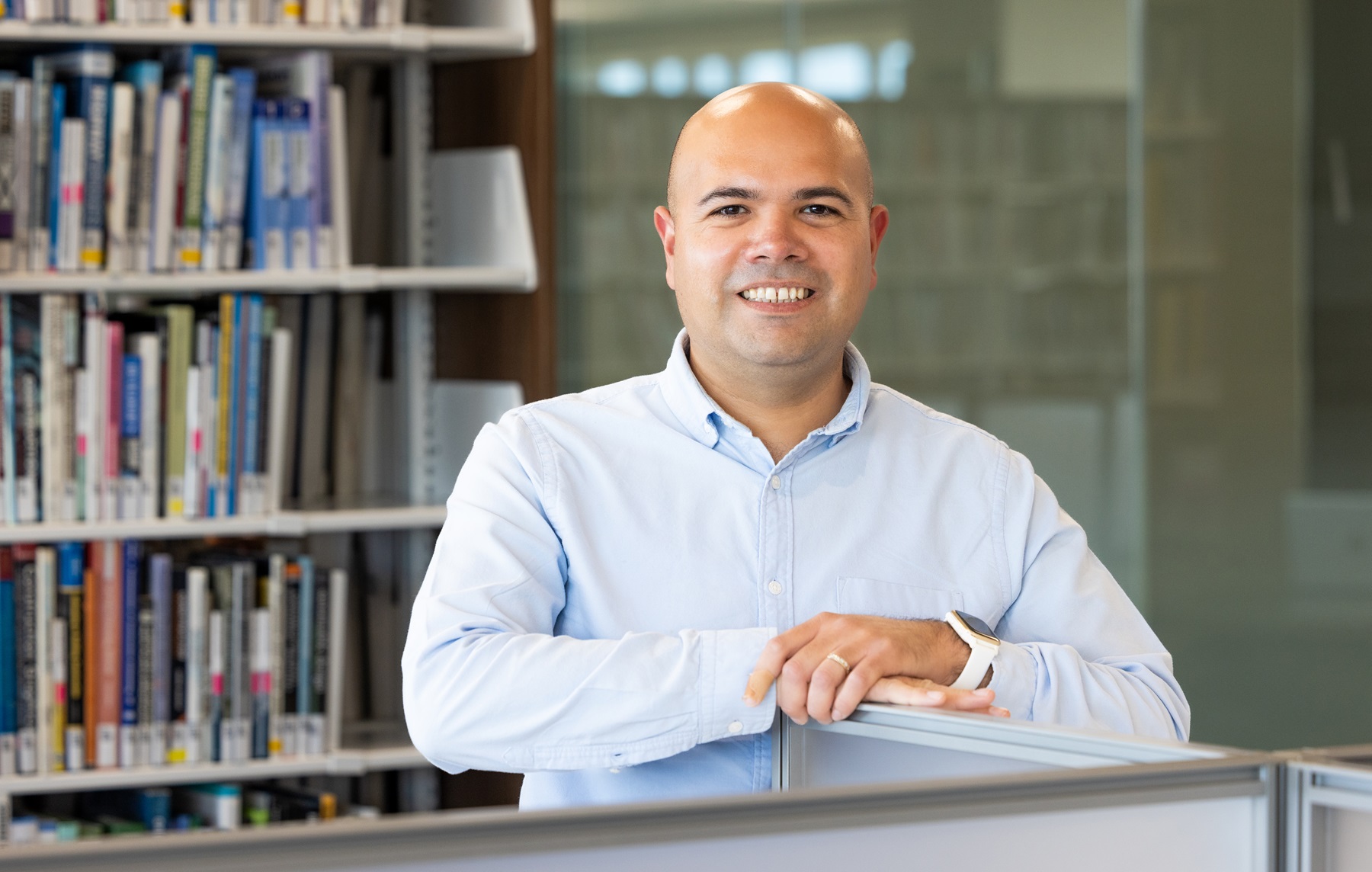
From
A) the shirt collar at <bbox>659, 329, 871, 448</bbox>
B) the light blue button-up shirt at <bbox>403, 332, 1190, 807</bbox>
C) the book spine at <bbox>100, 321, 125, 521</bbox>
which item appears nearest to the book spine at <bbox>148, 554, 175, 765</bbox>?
the book spine at <bbox>100, 321, 125, 521</bbox>

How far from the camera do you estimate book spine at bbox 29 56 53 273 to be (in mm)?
2482

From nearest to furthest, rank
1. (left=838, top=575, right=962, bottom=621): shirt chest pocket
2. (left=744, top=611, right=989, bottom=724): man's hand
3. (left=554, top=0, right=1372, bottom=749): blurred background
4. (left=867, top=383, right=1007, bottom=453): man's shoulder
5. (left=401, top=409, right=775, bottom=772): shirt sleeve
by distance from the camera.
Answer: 1. (left=744, top=611, right=989, bottom=724): man's hand
2. (left=401, top=409, right=775, bottom=772): shirt sleeve
3. (left=838, top=575, right=962, bottom=621): shirt chest pocket
4. (left=867, top=383, right=1007, bottom=453): man's shoulder
5. (left=554, top=0, right=1372, bottom=749): blurred background

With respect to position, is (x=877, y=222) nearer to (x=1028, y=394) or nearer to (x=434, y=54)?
(x=434, y=54)

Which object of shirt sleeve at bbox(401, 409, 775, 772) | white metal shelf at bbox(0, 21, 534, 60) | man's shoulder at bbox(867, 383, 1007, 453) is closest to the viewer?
shirt sleeve at bbox(401, 409, 775, 772)

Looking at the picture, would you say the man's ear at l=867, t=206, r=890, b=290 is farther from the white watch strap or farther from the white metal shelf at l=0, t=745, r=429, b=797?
the white metal shelf at l=0, t=745, r=429, b=797

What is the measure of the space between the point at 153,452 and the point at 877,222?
56.6 inches

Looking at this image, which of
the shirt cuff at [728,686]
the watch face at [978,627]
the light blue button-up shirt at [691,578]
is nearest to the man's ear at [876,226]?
the light blue button-up shirt at [691,578]

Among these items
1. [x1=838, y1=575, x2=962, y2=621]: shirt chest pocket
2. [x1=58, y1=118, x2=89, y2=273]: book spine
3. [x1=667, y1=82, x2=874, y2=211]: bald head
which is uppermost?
[x1=58, y1=118, x2=89, y2=273]: book spine

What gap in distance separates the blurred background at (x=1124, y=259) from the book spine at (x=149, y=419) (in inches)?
40.2

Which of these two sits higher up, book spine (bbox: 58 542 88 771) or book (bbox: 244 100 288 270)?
book (bbox: 244 100 288 270)

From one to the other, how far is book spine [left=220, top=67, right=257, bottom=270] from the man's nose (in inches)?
52.2

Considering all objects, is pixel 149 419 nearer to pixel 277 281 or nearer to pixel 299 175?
pixel 277 281

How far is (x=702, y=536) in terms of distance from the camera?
1.53m

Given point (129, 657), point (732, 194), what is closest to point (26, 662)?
point (129, 657)
